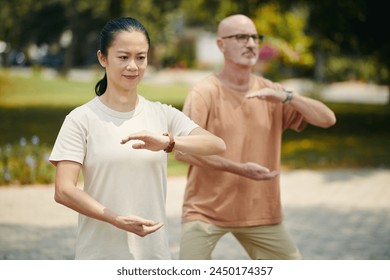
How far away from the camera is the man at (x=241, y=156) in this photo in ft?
15.6

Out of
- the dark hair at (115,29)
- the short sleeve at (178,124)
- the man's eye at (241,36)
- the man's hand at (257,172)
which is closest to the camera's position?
the dark hair at (115,29)

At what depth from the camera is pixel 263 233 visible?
484 centimetres

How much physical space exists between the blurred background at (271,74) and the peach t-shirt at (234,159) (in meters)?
6.97

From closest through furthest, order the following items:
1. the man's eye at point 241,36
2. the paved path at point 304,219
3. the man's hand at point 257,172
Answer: the man's hand at point 257,172 < the man's eye at point 241,36 < the paved path at point 304,219

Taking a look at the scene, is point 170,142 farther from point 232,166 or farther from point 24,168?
point 24,168

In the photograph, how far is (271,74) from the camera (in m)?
30.5

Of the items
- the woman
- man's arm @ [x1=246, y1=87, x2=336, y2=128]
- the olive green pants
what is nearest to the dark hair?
the woman

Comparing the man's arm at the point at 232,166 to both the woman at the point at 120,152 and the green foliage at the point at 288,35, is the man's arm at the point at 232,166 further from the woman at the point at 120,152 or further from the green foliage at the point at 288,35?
the green foliage at the point at 288,35

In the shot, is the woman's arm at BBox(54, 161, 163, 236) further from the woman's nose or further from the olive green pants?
the olive green pants

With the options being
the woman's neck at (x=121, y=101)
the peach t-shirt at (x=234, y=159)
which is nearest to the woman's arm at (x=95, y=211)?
the woman's neck at (x=121, y=101)

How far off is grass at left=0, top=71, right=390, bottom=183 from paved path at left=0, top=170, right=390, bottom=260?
4.86 feet

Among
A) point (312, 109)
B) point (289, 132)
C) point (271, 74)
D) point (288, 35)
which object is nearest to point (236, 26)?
point (312, 109)
